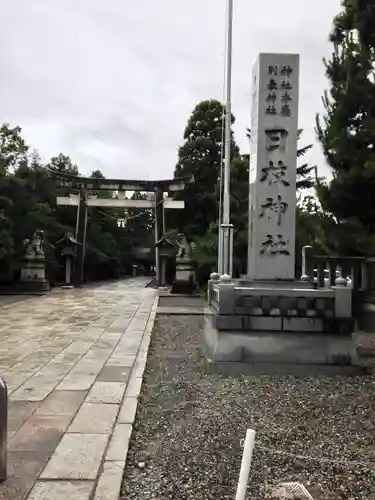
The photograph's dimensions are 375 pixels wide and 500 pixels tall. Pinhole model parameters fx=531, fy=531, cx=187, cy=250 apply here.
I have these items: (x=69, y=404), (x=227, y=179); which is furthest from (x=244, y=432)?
(x=227, y=179)

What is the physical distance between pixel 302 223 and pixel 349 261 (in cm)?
335

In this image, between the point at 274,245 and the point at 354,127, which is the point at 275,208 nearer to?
the point at 274,245

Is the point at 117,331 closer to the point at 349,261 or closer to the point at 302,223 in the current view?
the point at 349,261

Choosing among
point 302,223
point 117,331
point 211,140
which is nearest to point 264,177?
point 117,331

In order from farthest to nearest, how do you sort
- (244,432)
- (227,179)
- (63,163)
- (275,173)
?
(63,163)
(227,179)
(275,173)
(244,432)

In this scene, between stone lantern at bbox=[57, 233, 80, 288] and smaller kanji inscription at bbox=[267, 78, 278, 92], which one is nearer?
smaller kanji inscription at bbox=[267, 78, 278, 92]

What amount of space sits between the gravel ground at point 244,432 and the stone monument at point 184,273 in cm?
1640

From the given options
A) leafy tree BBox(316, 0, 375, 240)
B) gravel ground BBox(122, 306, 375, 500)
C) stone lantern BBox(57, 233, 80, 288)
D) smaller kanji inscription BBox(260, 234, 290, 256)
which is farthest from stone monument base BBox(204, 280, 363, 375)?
stone lantern BBox(57, 233, 80, 288)

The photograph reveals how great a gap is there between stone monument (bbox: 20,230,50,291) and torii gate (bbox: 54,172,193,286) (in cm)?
480

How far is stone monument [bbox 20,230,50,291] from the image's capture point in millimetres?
23312

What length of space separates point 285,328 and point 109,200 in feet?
78.6

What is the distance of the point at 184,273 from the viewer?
76.1ft

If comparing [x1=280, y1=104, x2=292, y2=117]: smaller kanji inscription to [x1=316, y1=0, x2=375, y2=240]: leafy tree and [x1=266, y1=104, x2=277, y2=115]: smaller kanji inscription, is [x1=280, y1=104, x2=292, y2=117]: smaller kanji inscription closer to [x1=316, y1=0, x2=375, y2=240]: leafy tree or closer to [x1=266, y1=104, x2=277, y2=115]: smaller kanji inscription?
[x1=266, y1=104, x2=277, y2=115]: smaller kanji inscription

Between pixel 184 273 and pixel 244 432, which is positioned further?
pixel 184 273
